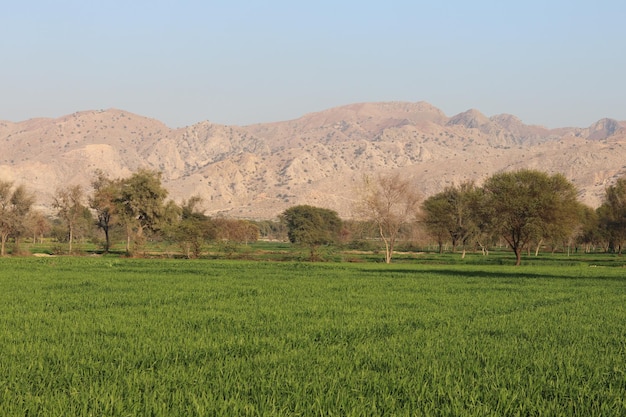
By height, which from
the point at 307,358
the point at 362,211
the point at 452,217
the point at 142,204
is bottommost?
the point at 307,358

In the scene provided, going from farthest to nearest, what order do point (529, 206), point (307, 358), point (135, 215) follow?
1. point (135, 215)
2. point (529, 206)
3. point (307, 358)

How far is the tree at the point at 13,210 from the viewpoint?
83.7 metres

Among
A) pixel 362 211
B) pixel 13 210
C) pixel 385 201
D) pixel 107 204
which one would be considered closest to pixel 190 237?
pixel 107 204

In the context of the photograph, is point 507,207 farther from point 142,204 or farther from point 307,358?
point 307,358

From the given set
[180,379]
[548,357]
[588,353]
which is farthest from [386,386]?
[588,353]

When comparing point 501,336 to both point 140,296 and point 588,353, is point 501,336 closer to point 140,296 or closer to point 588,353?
point 588,353

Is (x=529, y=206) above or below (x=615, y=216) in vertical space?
below

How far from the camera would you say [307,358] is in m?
12.8

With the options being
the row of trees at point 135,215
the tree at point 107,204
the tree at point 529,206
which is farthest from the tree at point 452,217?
the tree at point 107,204

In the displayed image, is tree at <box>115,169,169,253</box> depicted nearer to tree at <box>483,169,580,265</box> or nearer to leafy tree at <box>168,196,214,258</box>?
leafy tree at <box>168,196,214,258</box>

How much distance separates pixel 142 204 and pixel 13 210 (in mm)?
17940

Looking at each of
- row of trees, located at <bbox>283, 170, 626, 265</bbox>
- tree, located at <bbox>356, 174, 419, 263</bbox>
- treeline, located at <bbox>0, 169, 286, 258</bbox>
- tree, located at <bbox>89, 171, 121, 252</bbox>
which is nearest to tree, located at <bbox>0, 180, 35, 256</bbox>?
treeline, located at <bbox>0, 169, 286, 258</bbox>

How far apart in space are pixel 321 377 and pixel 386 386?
4.08 ft

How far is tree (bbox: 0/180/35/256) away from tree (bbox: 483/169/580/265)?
2517 inches
